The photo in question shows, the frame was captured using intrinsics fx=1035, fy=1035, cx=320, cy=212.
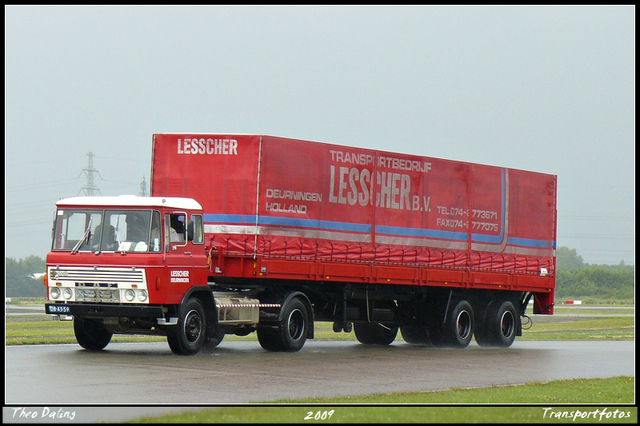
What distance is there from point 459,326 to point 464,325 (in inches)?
8.0

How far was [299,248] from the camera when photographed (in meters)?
21.5

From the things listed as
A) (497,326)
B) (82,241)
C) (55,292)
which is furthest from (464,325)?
(55,292)

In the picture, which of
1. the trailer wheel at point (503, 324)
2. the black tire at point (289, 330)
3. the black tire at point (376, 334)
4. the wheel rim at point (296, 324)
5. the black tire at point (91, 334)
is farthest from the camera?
the black tire at point (376, 334)

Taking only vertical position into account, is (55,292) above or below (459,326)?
above

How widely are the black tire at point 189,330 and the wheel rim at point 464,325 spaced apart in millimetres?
8292

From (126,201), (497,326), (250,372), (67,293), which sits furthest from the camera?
(497,326)

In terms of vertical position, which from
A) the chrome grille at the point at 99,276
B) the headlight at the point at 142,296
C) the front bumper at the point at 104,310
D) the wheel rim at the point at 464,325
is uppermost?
the chrome grille at the point at 99,276

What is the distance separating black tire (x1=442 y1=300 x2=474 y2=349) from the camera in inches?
1002

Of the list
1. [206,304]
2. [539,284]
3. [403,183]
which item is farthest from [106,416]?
[539,284]

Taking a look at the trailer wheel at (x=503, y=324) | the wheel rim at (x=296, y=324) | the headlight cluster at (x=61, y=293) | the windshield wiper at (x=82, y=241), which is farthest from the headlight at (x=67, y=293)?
the trailer wheel at (x=503, y=324)

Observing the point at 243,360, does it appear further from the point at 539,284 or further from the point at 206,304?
the point at 539,284

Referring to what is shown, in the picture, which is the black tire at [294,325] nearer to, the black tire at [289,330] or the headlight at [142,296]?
the black tire at [289,330]

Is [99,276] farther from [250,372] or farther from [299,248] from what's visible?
[299,248]

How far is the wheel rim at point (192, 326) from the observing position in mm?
19266
